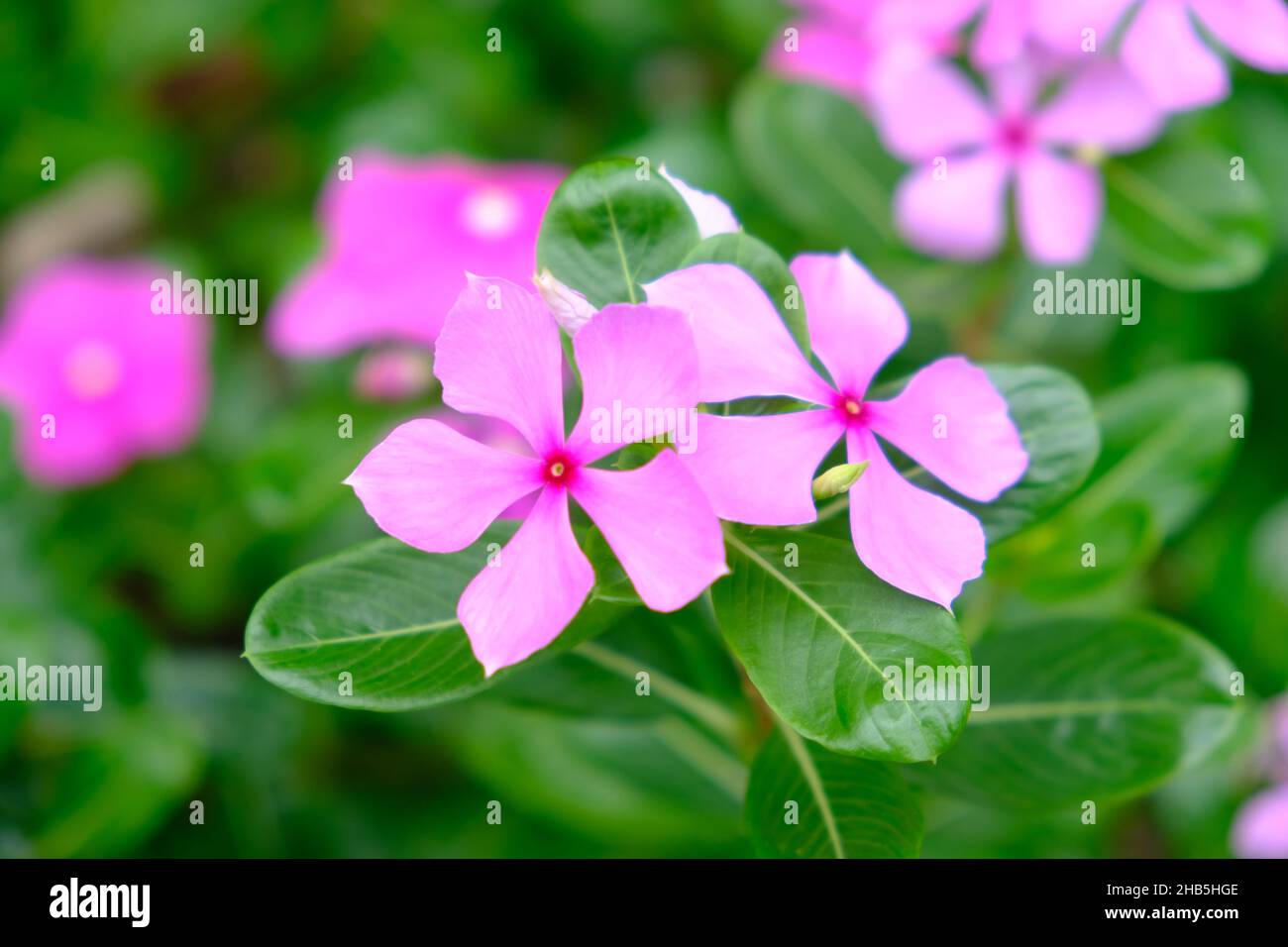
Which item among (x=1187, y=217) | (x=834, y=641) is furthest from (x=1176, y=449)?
(x=834, y=641)

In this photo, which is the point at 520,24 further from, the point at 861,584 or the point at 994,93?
the point at 861,584

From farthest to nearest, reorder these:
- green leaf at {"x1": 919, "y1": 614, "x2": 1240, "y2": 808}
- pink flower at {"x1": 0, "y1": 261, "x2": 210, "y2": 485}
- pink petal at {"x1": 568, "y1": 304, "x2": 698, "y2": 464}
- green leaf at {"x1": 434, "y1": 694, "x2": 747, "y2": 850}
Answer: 1. pink flower at {"x1": 0, "y1": 261, "x2": 210, "y2": 485}
2. green leaf at {"x1": 434, "y1": 694, "x2": 747, "y2": 850}
3. green leaf at {"x1": 919, "y1": 614, "x2": 1240, "y2": 808}
4. pink petal at {"x1": 568, "y1": 304, "x2": 698, "y2": 464}

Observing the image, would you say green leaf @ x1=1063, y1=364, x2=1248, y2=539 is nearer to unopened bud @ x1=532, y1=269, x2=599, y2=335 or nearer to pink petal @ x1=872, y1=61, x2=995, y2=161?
pink petal @ x1=872, y1=61, x2=995, y2=161

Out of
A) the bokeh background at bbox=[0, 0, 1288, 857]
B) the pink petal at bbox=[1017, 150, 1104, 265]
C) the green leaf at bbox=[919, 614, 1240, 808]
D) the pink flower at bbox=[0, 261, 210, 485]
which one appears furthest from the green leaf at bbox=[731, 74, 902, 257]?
the pink flower at bbox=[0, 261, 210, 485]

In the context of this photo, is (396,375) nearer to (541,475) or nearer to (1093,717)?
(541,475)

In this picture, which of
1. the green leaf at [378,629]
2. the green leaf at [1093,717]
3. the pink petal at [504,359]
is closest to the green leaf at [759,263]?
the pink petal at [504,359]

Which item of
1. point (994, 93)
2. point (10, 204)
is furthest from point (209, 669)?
point (994, 93)
